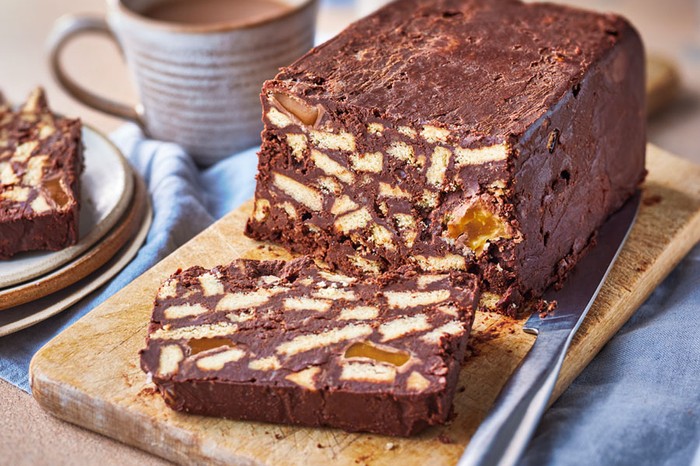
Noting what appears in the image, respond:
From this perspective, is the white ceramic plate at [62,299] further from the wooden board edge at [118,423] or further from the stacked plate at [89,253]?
the wooden board edge at [118,423]

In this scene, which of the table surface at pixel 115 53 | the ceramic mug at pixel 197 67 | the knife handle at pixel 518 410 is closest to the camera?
the knife handle at pixel 518 410

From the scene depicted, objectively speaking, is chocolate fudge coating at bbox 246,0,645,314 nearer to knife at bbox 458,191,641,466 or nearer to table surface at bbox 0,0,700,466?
knife at bbox 458,191,641,466

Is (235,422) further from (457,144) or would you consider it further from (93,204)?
(93,204)

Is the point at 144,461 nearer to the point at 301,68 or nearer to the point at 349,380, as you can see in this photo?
the point at 349,380

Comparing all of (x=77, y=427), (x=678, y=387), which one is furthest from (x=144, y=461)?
(x=678, y=387)

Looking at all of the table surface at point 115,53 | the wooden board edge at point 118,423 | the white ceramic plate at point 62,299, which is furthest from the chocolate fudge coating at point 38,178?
the table surface at point 115,53

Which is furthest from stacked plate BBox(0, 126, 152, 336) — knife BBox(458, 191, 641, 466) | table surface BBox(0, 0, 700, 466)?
knife BBox(458, 191, 641, 466)

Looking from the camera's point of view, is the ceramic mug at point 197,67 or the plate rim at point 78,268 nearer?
the plate rim at point 78,268

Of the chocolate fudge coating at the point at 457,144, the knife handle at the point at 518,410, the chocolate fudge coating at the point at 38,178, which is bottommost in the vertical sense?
the chocolate fudge coating at the point at 38,178
